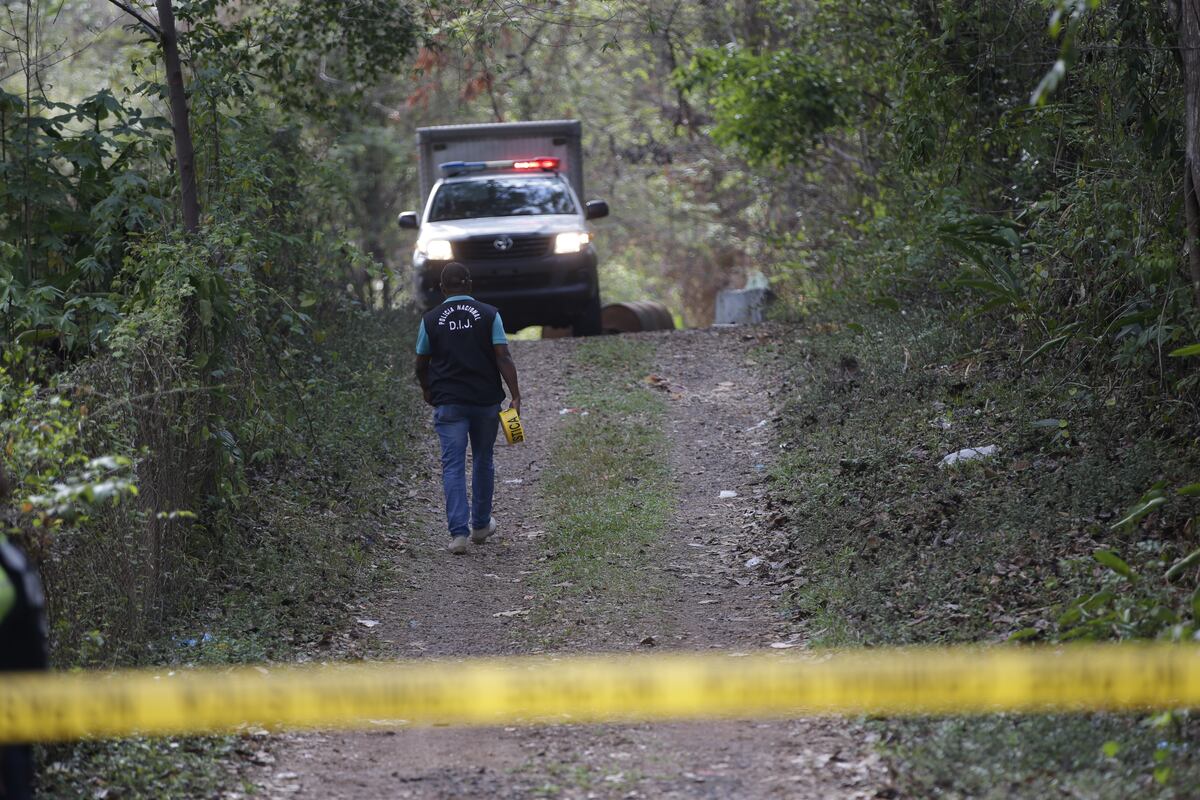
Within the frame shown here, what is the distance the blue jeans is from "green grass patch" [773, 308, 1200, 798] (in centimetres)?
212

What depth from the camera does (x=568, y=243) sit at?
15836 mm

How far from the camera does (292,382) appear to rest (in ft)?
31.3

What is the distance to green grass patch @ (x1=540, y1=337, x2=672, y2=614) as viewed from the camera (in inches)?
323

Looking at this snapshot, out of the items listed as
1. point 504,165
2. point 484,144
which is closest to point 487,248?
point 504,165

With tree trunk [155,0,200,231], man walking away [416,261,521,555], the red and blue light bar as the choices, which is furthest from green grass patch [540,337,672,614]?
the red and blue light bar

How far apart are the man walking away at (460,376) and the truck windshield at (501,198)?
7676mm

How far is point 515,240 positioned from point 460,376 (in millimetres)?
7112

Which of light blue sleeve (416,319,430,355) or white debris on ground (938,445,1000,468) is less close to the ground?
light blue sleeve (416,319,430,355)

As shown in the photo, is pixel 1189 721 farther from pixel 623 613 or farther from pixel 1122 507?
pixel 623 613

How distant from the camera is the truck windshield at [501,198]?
1641 cm

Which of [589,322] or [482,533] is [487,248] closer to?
[589,322]

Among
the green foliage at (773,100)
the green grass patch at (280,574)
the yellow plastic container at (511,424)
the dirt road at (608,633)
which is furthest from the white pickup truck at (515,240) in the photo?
the yellow plastic container at (511,424)

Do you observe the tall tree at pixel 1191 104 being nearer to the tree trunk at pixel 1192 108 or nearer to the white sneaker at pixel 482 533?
the tree trunk at pixel 1192 108

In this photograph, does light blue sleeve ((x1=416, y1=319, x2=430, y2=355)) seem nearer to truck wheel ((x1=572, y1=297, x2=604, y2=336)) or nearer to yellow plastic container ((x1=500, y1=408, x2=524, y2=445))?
yellow plastic container ((x1=500, y1=408, x2=524, y2=445))
